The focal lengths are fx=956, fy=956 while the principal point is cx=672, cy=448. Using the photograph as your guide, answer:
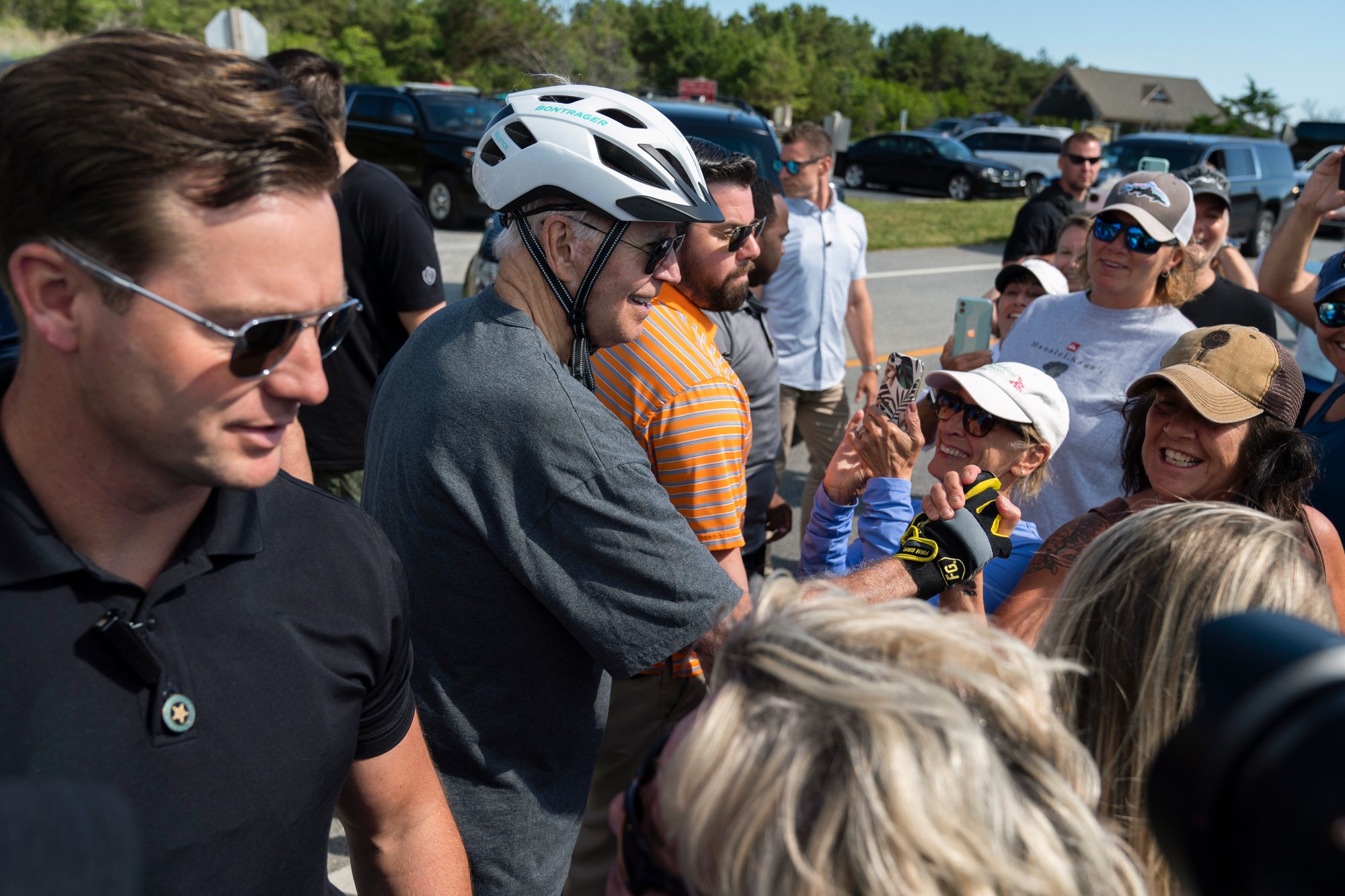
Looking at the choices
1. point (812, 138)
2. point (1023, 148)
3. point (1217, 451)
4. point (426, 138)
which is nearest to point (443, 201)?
point (426, 138)

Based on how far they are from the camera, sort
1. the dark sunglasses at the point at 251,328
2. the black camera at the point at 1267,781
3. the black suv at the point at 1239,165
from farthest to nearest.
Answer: the black suv at the point at 1239,165
the dark sunglasses at the point at 251,328
the black camera at the point at 1267,781

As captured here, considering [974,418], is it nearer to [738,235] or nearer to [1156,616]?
[738,235]

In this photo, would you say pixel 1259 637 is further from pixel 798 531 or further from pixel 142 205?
pixel 798 531

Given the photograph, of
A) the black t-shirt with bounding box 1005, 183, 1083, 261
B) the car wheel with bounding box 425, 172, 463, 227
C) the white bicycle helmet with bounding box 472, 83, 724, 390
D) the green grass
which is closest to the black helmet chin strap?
the white bicycle helmet with bounding box 472, 83, 724, 390

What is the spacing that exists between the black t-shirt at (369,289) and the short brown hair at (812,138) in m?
3.19

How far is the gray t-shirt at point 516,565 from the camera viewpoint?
5.93ft

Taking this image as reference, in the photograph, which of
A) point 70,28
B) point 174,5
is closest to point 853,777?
point 70,28

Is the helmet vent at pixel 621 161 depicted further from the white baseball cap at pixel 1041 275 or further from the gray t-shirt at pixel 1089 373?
the white baseball cap at pixel 1041 275

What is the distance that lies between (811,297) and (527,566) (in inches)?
165

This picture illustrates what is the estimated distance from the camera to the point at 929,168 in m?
25.9

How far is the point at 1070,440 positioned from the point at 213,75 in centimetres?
302

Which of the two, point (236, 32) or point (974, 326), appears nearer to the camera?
point (974, 326)

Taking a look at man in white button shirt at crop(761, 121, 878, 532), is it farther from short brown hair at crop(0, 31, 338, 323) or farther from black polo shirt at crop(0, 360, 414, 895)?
short brown hair at crop(0, 31, 338, 323)

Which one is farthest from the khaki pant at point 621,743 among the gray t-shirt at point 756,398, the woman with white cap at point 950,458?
the gray t-shirt at point 756,398
